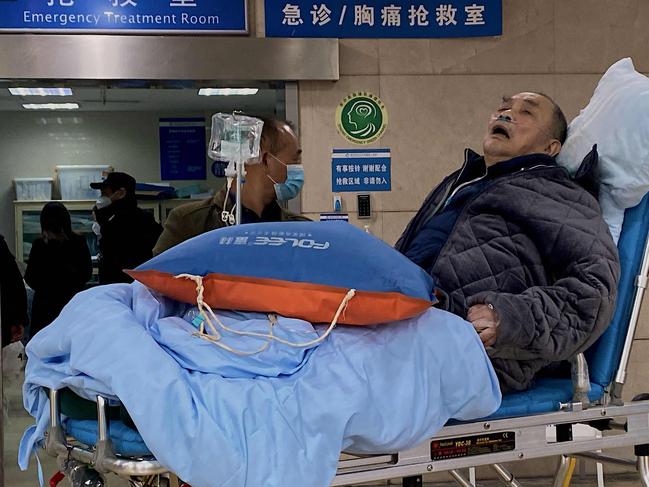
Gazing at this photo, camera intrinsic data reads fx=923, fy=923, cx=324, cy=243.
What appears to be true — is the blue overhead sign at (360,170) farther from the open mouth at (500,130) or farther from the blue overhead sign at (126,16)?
the open mouth at (500,130)

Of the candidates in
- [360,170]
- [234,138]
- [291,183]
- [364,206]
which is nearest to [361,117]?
[360,170]

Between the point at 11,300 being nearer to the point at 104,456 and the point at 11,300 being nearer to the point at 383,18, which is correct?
the point at 383,18

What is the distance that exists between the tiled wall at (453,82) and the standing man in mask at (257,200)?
1328mm

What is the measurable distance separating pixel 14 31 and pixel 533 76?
2309mm

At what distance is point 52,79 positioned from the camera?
4.00m

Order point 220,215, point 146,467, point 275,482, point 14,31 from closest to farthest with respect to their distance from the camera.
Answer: point 275,482
point 146,467
point 220,215
point 14,31

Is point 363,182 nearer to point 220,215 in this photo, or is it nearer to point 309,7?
point 309,7

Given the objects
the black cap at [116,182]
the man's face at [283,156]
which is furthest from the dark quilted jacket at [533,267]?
the black cap at [116,182]

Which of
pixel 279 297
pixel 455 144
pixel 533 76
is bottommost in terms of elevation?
pixel 279 297

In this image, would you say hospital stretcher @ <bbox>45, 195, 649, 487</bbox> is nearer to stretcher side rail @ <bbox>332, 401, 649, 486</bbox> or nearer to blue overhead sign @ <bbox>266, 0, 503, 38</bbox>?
stretcher side rail @ <bbox>332, 401, 649, 486</bbox>

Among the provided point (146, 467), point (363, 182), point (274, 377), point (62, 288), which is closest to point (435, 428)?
point (274, 377)

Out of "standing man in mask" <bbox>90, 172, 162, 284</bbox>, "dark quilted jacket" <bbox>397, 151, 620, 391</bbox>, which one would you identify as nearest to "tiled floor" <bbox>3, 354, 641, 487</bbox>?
"standing man in mask" <bbox>90, 172, 162, 284</bbox>

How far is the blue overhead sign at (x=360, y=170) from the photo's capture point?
416cm

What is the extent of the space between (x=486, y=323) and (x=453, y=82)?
2.66 meters
